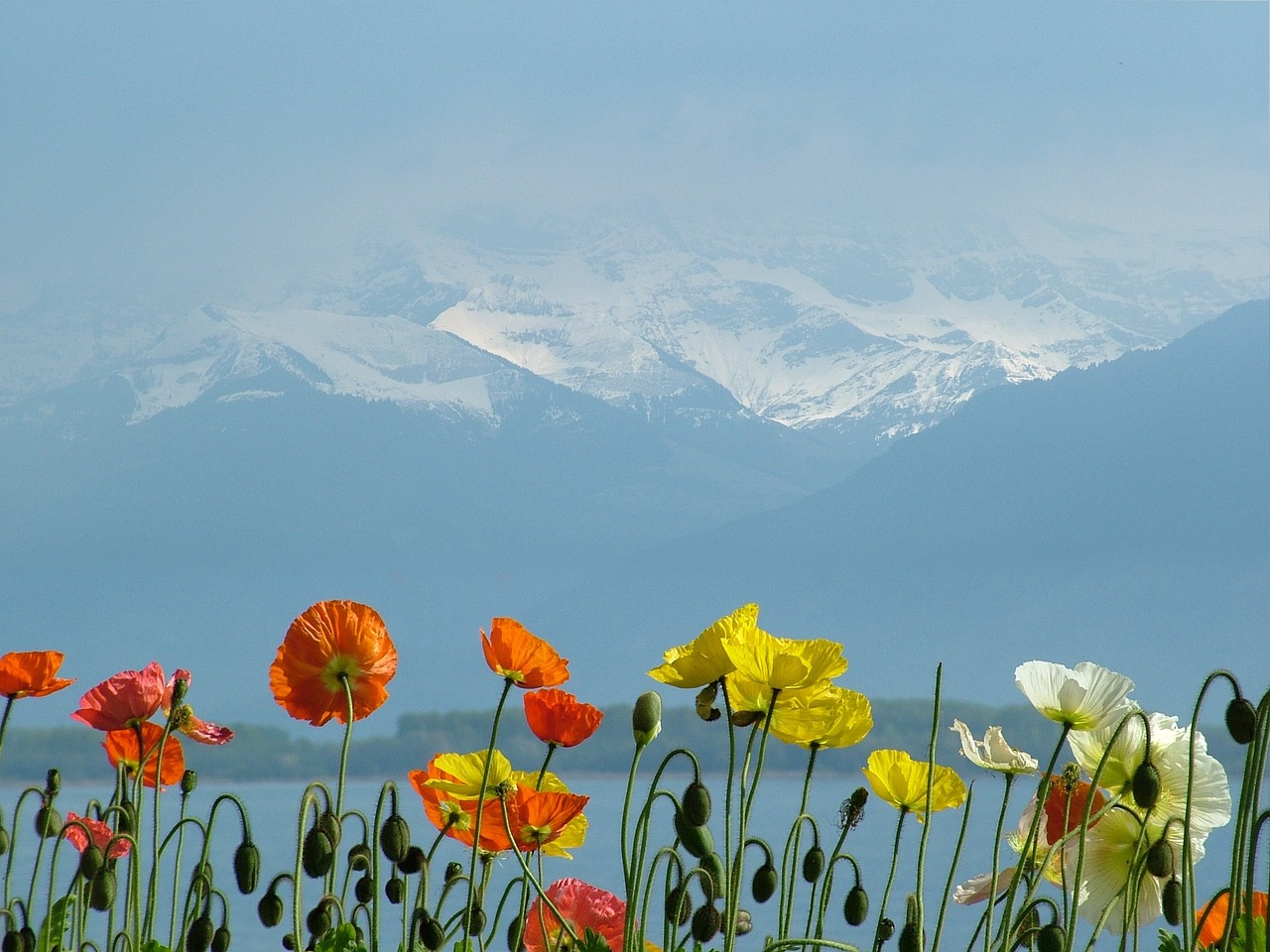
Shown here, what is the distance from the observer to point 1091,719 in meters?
1.30

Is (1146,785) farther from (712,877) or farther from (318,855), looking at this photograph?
(318,855)

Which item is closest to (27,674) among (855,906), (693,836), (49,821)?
(49,821)

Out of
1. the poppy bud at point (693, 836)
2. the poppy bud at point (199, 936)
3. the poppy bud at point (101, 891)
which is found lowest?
the poppy bud at point (199, 936)

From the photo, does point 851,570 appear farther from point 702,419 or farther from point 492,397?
point 492,397

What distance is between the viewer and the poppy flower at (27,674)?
165 centimetres

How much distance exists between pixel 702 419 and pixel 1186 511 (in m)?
47.5

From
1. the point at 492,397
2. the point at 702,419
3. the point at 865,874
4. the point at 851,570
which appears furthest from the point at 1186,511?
the point at 865,874

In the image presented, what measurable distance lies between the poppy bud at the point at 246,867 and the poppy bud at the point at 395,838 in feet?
0.61

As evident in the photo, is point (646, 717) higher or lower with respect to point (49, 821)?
higher

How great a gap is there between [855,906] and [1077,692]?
412 mm

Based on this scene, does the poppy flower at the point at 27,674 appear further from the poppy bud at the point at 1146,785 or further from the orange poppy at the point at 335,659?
the poppy bud at the point at 1146,785

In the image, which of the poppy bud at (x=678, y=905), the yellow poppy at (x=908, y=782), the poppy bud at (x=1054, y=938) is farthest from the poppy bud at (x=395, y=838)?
the poppy bud at (x=1054, y=938)

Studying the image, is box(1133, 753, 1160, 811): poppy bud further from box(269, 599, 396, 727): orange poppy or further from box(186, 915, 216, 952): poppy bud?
box(186, 915, 216, 952): poppy bud

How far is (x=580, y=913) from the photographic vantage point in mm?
1501
